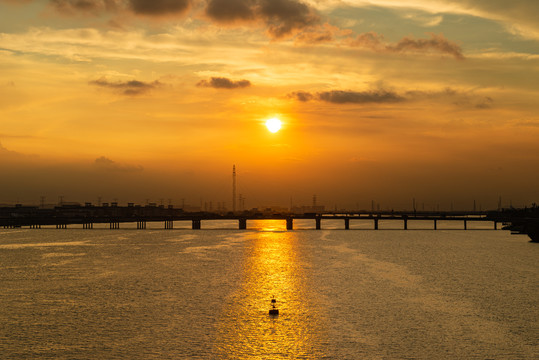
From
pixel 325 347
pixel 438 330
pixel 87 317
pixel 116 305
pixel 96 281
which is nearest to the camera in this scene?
pixel 325 347

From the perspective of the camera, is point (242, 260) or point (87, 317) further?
point (242, 260)

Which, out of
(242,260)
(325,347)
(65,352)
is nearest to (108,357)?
(65,352)

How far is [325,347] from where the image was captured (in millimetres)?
34938

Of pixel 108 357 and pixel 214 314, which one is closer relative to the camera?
pixel 108 357

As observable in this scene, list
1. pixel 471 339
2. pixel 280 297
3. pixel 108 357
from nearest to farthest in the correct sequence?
pixel 108 357, pixel 471 339, pixel 280 297

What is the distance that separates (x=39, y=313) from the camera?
153ft

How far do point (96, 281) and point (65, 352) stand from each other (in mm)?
39353

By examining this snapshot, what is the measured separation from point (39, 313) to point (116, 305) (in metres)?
6.89

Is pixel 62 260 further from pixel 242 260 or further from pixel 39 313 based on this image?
pixel 39 313

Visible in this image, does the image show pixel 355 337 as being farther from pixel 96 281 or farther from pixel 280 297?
pixel 96 281

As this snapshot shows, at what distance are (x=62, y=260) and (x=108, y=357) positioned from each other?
3177 inches

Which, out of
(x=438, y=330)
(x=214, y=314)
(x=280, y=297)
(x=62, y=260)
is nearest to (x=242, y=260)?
(x=62, y=260)

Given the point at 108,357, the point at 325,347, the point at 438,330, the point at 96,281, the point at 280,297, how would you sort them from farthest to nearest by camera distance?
the point at 96,281
the point at 280,297
the point at 438,330
the point at 325,347
the point at 108,357

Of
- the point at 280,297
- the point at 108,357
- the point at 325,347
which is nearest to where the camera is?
the point at 108,357
